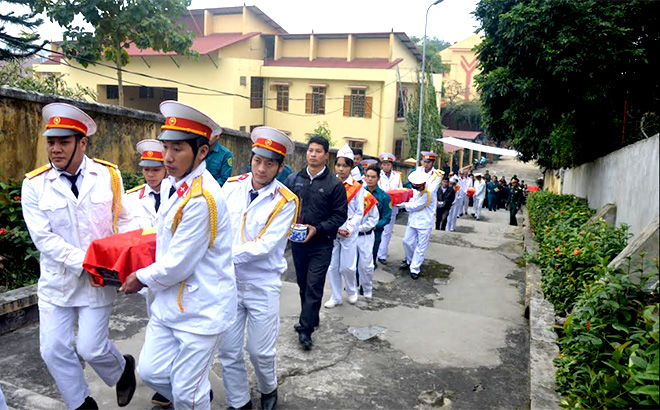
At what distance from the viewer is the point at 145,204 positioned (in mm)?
5215

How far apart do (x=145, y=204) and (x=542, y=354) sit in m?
3.70

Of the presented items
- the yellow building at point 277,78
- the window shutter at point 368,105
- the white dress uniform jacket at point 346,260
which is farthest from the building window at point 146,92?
the white dress uniform jacket at point 346,260

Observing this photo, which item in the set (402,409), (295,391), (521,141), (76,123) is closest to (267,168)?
(76,123)

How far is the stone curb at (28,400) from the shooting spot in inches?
152

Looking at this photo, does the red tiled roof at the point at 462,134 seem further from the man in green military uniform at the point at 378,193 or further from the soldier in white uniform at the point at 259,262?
the soldier in white uniform at the point at 259,262

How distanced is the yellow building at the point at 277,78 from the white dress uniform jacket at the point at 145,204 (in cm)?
2285

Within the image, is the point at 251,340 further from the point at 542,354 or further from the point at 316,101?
the point at 316,101

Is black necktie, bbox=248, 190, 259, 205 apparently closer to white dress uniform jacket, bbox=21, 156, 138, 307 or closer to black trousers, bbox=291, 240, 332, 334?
white dress uniform jacket, bbox=21, 156, 138, 307

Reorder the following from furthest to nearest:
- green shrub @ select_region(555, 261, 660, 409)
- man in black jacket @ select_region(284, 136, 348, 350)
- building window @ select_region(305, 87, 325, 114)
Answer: building window @ select_region(305, 87, 325, 114), man in black jacket @ select_region(284, 136, 348, 350), green shrub @ select_region(555, 261, 660, 409)

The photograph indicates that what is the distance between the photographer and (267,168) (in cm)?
423

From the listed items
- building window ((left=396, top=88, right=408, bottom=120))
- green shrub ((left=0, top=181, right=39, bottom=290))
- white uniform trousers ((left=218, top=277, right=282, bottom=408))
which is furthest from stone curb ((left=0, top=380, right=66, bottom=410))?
building window ((left=396, top=88, right=408, bottom=120))

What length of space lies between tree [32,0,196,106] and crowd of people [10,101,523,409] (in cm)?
823

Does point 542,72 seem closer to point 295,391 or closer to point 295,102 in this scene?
point 295,391

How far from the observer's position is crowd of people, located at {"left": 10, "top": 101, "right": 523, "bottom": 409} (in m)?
3.19
